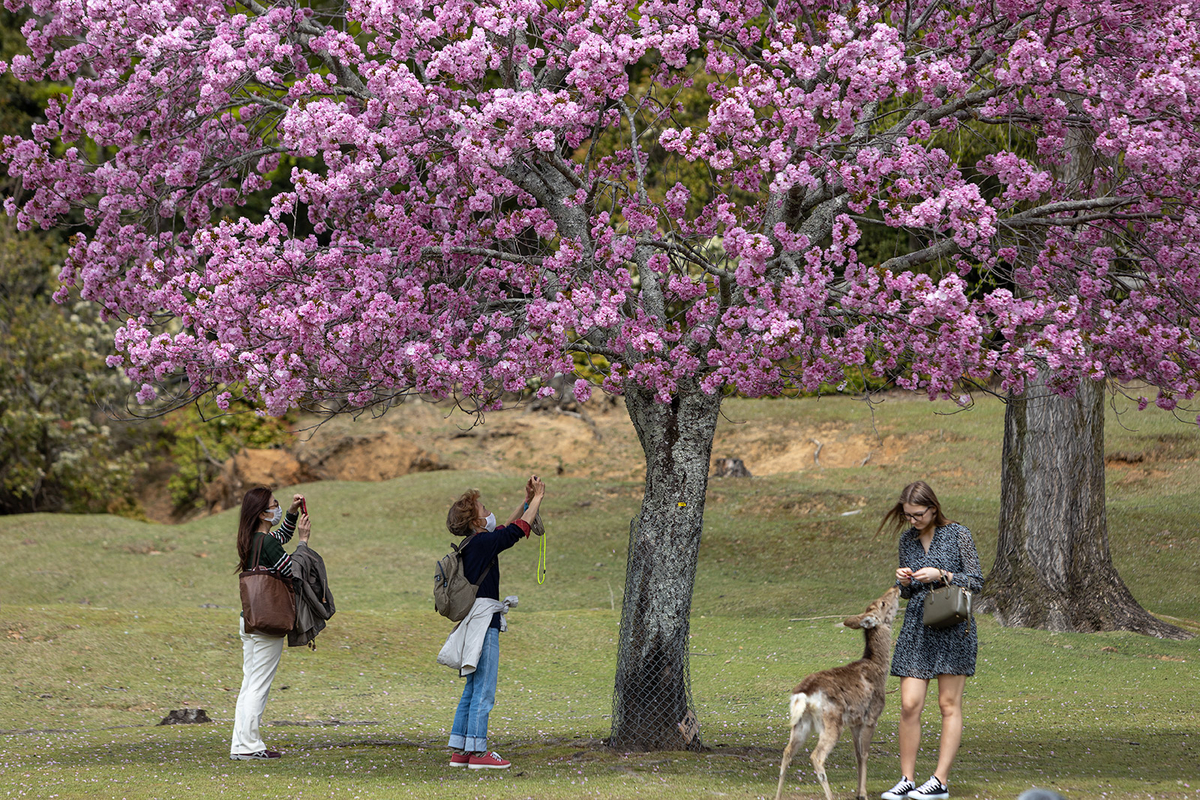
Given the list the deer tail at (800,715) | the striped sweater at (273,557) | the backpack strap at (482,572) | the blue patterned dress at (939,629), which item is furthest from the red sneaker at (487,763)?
the blue patterned dress at (939,629)

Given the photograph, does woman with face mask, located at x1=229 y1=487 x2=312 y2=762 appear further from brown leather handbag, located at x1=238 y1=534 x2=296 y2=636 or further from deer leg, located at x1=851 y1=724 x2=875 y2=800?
deer leg, located at x1=851 y1=724 x2=875 y2=800

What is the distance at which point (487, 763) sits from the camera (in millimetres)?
7434

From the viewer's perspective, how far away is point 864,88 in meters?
6.99

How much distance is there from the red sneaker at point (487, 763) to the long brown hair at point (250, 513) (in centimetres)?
197

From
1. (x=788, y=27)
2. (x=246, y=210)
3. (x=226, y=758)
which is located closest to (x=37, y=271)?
(x=246, y=210)

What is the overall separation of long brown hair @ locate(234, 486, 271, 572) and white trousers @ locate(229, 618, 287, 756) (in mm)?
548

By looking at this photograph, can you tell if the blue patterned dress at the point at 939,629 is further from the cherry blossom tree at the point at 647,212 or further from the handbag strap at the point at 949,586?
the cherry blossom tree at the point at 647,212

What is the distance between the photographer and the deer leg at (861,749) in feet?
19.9

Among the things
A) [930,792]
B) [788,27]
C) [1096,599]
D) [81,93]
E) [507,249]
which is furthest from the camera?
[1096,599]

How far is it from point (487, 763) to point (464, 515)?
1.62m

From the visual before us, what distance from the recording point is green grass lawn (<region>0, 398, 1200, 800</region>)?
23.9 feet

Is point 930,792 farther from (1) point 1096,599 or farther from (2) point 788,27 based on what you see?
(1) point 1096,599

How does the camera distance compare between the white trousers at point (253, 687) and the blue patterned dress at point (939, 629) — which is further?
the white trousers at point (253, 687)

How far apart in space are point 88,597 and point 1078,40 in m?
16.1
